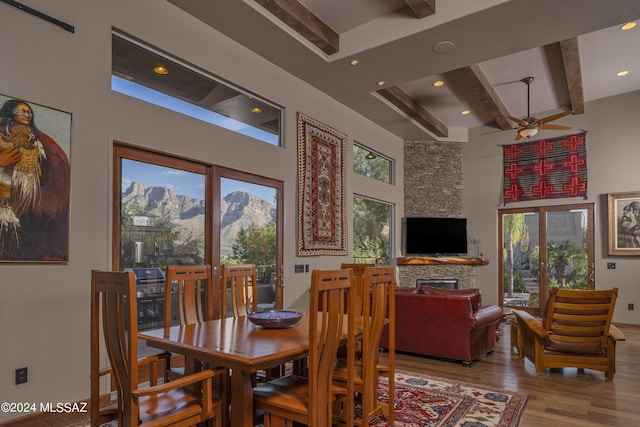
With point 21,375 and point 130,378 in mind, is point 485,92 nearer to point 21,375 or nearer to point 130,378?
point 130,378

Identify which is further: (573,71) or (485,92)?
(485,92)

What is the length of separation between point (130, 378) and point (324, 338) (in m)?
0.95

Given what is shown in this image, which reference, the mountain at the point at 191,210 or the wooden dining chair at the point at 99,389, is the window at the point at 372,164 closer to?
the mountain at the point at 191,210

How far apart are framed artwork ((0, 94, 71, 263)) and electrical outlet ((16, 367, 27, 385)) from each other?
77 cm

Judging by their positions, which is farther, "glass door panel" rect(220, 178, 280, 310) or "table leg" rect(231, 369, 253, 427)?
"glass door panel" rect(220, 178, 280, 310)

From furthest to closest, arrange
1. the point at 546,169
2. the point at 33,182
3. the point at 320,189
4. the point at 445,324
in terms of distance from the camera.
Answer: the point at 546,169, the point at 320,189, the point at 445,324, the point at 33,182

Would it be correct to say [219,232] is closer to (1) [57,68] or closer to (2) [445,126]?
(1) [57,68]

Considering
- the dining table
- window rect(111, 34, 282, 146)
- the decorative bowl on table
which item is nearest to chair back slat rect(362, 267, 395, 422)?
the dining table

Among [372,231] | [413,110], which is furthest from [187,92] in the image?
[372,231]

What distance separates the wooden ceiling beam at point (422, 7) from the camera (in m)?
4.09

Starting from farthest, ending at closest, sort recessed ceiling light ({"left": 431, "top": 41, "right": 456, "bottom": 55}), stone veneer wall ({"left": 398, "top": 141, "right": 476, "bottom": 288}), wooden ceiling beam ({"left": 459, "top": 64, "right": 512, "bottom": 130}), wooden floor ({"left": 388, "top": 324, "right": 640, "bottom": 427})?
stone veneer wall ({"left": 398, "top": 141, "right": 476, "bottom": 288}) → wooden ceiling beam ({"left": 459, "top": 64, "right": 512, "bottom": 130}) → recessed ceiling light ({"left": 431, "top": 41, "right": 456, "bottom": 55}) → wooden floor ({"left": 388, "top": 324, "right": 640, "bottom": 427})

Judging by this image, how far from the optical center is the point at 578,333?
4.03 meters

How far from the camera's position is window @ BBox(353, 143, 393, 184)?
7.35m

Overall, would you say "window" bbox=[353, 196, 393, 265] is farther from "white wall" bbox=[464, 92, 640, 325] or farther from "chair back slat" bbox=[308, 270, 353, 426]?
"chair back slat" bbox=[308, 270, 353, 426]
